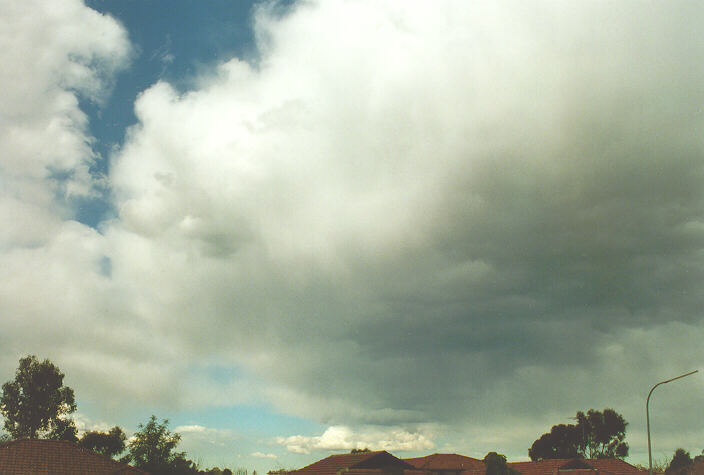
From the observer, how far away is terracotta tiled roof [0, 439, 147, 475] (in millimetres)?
59094

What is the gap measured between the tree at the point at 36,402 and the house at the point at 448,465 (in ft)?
210

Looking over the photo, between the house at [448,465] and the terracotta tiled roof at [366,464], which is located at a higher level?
the terracotta tiled roof at [366,464]

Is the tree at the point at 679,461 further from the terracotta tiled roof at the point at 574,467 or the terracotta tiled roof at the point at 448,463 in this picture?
the terracotta tiled roof at the point at 448,463

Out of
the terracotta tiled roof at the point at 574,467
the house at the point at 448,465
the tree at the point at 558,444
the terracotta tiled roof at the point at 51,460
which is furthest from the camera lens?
the tree at the point at 558,444

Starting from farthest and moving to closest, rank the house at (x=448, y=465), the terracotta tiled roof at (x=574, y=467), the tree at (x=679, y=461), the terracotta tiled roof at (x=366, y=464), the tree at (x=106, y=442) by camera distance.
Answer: the tree at (x=679, y=461) < the tree at (x=106, y=442) < the house at (x=448, y=465) < the terracotta tiled roof at (x=574, y=467) < the terracotta tiled roof at (x=366, y=464)

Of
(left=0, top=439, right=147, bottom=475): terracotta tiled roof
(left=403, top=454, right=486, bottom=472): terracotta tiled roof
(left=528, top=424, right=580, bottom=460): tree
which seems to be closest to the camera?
(left=0, top=439, right=147, bottom=475): terracotta tiled roof

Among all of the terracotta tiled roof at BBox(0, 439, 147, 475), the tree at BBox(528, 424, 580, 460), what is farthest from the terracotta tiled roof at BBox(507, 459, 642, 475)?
the terracotta tiled roof at BBox(0, 439, 147, 475)

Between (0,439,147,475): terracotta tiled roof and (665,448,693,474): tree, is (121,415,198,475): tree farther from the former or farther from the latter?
(665,448,693,474): tree

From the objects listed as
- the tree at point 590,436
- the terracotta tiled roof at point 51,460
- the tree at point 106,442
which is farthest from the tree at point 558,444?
the terracotta tiled roof at point 51,460

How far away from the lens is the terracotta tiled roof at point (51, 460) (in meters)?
59.1

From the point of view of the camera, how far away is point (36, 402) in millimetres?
89000

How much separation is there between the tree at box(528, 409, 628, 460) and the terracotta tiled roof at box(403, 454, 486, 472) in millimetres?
47995

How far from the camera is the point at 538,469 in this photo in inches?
3450

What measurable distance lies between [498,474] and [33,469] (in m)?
55.5
